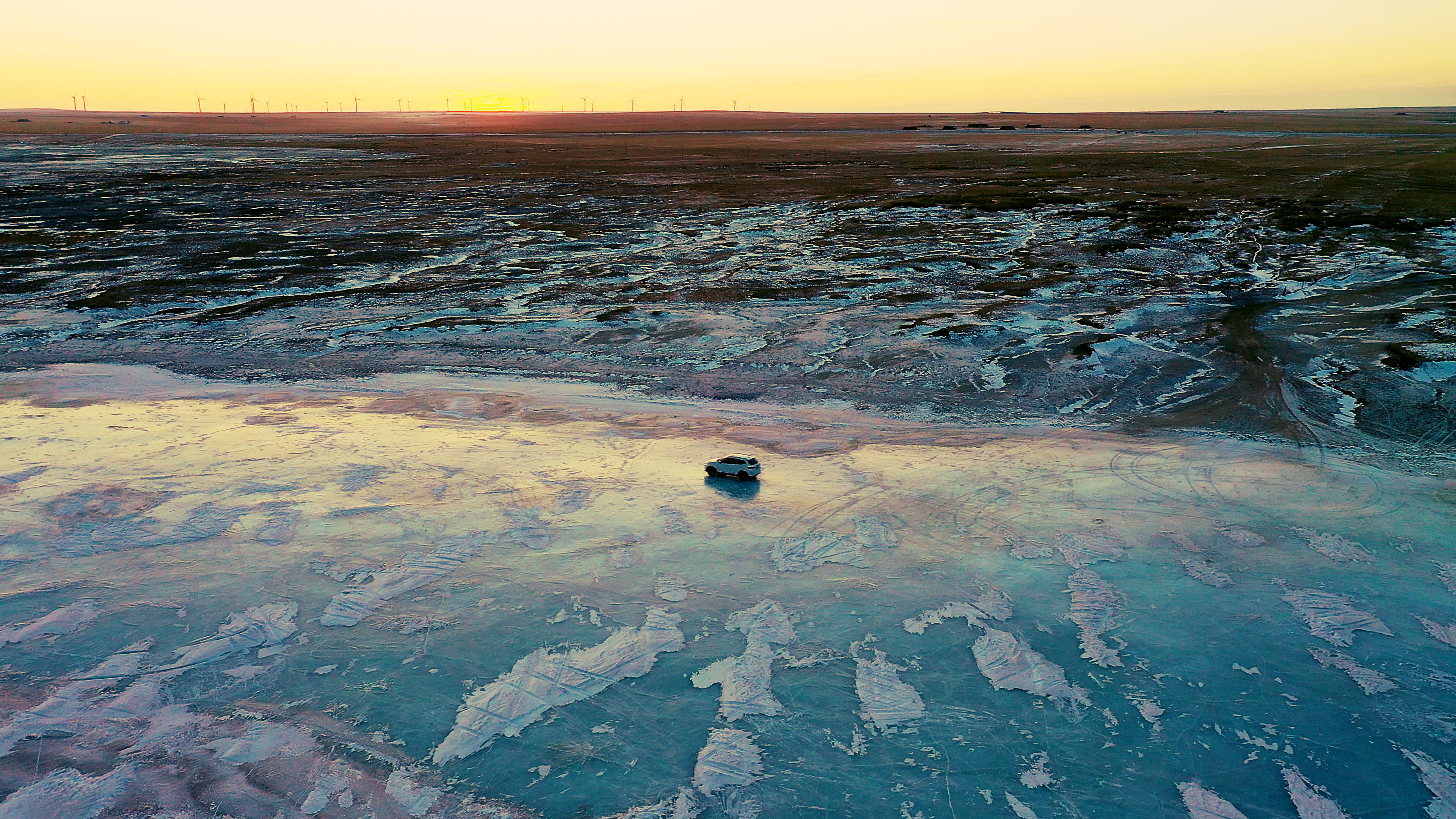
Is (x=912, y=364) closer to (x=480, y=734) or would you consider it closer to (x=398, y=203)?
(x=480, y=734)

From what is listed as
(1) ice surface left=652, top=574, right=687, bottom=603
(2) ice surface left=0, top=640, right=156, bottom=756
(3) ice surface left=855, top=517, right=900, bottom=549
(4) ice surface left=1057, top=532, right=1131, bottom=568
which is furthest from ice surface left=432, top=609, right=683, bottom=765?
(4) ice surface left=1057, top=532, right=1131, bottom=568

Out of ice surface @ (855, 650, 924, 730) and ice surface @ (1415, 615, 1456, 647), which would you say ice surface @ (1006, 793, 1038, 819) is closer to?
ice surface @ (855, 650, 924, 730)

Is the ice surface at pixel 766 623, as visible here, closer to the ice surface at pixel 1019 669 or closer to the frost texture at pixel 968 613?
the frost texture at pixel 968 613

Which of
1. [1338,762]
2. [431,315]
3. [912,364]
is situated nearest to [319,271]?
[431,315]

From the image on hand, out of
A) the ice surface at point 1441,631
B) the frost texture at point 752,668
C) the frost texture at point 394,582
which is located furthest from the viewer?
the frost texture at point 394,582

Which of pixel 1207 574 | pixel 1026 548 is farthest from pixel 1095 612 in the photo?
pixel 1207 574

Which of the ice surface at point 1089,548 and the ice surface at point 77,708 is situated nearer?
the ice surface at point 77,708

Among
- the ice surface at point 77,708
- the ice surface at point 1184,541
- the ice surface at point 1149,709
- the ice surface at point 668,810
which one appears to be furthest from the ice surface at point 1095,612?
the ice surface at point 77,708
